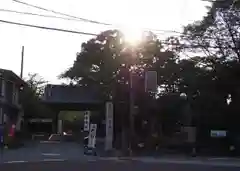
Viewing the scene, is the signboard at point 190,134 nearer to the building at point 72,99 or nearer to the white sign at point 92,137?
the white sign at point 92,137

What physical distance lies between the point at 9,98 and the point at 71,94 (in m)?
8.60

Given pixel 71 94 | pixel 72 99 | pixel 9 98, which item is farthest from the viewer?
pixel 71 94

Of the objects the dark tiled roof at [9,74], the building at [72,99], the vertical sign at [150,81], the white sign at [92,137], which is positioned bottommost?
the white sign at [92,137]

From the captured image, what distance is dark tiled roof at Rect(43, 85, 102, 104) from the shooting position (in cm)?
5651

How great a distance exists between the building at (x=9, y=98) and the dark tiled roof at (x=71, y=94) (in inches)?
136

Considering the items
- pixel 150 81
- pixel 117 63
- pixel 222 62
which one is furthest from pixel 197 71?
pixel 150 81

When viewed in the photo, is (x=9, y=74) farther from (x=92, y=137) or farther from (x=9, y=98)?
(x=92, y=137)

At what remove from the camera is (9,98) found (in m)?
52.4

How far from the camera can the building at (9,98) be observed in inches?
1911

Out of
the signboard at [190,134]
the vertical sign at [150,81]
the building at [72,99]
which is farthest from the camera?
the building at [72,99]

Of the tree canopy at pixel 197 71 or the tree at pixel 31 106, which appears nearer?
the tree canopy at pixel 197 71

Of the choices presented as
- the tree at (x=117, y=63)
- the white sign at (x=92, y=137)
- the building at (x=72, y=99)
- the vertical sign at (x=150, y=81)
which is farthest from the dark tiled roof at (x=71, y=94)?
the vertical sign at (x=150, y=81)

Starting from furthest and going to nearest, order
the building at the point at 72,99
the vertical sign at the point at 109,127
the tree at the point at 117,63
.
→ the building at the point at 72,99, the tree at the point at 117,63, the vertical sign at the point at 109,127

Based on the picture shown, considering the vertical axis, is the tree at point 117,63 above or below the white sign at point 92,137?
above
